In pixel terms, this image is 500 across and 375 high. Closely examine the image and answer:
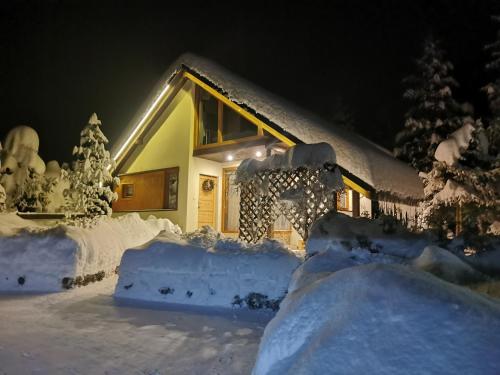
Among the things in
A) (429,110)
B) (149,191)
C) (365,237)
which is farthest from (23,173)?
(429,110)

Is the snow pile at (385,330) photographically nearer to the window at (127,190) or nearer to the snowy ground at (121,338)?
the snowy ground at (121,338)

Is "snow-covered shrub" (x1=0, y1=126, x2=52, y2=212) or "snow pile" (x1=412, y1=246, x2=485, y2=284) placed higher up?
"snow-covered shrub" (x1=0, y1=126, x2=52, y2=212)

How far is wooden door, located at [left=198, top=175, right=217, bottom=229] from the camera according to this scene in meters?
11.9

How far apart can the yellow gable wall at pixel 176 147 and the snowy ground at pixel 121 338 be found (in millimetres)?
6191

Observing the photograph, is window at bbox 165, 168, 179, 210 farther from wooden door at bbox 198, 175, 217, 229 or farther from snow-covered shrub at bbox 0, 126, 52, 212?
snow-covered shrub at bbox 0, 126, 52, 212

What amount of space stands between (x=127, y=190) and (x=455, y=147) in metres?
12.5

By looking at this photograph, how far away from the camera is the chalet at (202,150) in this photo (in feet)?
34.0

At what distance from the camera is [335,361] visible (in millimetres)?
1654

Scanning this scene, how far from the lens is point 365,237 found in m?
4.77

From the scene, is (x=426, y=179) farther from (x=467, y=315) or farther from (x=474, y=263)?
(x=467, y=315)

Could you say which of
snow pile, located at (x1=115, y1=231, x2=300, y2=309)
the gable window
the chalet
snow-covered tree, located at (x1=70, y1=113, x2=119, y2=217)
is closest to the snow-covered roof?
the chalet

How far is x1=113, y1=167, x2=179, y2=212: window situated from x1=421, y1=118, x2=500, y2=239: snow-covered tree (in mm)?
8647

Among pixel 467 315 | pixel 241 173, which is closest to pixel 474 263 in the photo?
pixel 467 315

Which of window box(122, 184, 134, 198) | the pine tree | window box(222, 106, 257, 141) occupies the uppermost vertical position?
the pine tree
